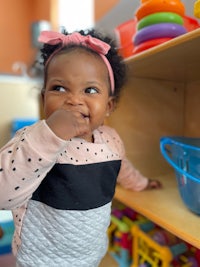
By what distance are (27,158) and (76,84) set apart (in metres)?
0.19

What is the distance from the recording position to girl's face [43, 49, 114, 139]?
0.50 metres

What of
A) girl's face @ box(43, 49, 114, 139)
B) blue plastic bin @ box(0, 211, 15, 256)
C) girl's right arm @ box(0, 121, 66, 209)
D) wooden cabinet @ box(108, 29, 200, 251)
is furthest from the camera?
blue plastic bin @ box(0, 211, 15, 256)

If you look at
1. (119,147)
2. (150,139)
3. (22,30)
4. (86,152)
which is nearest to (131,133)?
(150,139)

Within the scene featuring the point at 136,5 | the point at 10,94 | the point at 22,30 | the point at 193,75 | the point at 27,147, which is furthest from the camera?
the point at 22,30

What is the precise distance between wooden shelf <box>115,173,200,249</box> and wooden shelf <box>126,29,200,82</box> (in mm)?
368

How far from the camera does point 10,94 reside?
2008mm

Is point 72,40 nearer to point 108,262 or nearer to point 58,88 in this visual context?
point 58,88

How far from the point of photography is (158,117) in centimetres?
92

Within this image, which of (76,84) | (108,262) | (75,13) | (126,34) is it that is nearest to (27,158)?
(76,84)

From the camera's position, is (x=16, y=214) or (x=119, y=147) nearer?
(x=16, y=214)

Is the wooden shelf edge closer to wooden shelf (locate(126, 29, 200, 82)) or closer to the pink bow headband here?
wooden shelf (locate(126, 29, 200, 82))

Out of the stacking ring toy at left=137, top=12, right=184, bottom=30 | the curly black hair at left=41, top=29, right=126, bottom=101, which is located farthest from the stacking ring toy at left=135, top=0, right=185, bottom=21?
the curly black hair at left=41, top=29, right=126, bottom=101

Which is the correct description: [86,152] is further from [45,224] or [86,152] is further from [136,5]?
[136,5]

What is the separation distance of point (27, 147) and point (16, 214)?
0.76 ft
